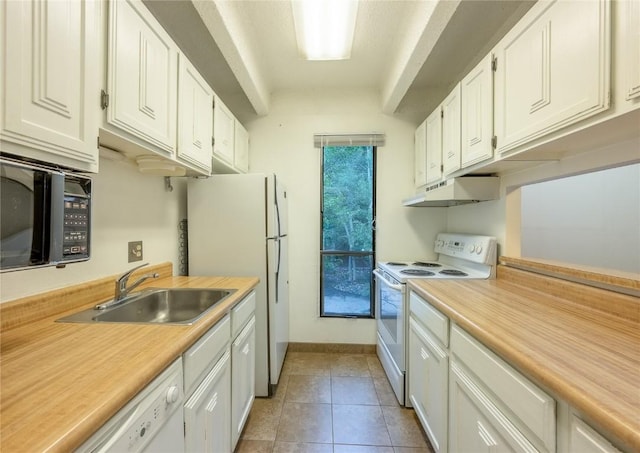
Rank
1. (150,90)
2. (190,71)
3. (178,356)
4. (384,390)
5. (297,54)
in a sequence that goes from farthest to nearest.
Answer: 1. (297,54)
2. (384,390)
3. (190,71)
4. (150,90)
5. (178,356)

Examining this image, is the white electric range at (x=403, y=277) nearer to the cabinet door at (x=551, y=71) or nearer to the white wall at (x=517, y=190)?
the white wall at (x=517, y=190)

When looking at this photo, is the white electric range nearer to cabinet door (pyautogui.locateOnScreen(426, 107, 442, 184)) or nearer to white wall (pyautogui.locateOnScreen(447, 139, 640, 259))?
white wall (pyautogui.locateOnScreen(447, 139, 640, 259))

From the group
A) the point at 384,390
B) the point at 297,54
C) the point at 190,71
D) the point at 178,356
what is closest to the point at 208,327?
the point at 178,356

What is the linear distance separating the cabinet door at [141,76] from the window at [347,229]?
166 centimetres

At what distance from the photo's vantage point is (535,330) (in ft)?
3.03

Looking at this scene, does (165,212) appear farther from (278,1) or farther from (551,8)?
(551,8)

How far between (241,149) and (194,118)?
89cm

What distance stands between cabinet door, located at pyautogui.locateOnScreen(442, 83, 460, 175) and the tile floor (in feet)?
5.81

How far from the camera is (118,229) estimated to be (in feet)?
4.74

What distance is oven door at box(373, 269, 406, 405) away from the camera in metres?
1.86

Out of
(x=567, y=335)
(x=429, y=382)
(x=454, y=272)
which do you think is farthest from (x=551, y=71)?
(x=429, y=382)

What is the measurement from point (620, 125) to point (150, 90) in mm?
1859

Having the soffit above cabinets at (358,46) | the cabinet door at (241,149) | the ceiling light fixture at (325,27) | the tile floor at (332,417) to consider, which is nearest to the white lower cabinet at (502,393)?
the tile floor at (332,417)

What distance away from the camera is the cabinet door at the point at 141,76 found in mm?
968
